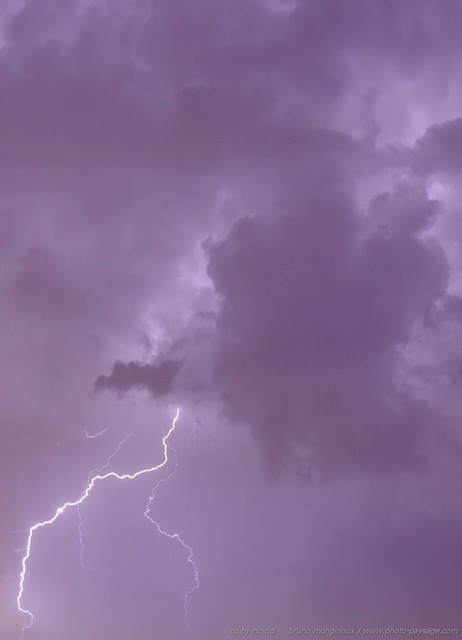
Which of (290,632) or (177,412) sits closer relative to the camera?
(290,632)

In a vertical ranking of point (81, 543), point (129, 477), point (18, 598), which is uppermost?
point (129, 477)

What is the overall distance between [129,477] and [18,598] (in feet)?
19.8

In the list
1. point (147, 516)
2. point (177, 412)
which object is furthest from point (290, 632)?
point (177, 412)

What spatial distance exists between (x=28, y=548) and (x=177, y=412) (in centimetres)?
778

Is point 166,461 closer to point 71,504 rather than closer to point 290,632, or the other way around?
point 71,504

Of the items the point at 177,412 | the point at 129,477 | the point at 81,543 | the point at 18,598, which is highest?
the point at 177,412

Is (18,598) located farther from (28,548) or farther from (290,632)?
(290,632)

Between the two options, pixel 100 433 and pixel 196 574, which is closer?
pixel 196 574

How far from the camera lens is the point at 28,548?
34469 mm

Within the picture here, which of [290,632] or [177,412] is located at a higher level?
[177,412]

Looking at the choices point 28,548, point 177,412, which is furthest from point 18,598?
point 177,412

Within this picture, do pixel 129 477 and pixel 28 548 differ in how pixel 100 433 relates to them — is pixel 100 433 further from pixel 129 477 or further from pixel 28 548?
pixel 28 548

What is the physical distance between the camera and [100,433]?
36.5 metres

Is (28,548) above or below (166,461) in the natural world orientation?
below
